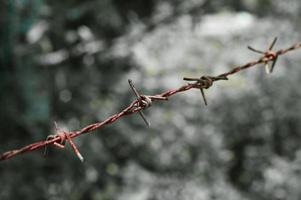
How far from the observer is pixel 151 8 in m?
6.41

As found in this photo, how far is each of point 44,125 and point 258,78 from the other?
2077mm

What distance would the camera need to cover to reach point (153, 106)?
488cm

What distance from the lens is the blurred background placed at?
4324 millimetres

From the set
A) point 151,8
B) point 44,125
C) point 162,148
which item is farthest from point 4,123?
Answer: point 151,8

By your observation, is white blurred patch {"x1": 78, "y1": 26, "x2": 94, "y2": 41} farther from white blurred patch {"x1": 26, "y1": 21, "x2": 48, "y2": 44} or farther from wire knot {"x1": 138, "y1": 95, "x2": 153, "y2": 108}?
wire knot {"x1": 138, "y1": 95, "x2": 153, "y2": 108}

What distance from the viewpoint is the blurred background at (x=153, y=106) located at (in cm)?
432

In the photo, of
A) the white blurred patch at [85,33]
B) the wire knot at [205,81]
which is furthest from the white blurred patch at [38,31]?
the wire knot at [205,81]

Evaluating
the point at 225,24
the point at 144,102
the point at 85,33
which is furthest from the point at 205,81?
the point at 225,24

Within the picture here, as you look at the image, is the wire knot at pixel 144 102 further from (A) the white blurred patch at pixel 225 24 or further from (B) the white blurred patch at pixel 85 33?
(A) the white blurred patch at pixel 225 24

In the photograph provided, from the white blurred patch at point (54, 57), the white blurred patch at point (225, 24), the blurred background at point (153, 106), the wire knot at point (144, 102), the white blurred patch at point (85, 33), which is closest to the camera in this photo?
the wire knot at point (144, 102)

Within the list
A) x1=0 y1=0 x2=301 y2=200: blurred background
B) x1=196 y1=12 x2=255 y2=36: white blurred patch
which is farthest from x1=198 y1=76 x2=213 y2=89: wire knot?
x1=196 y1=12 x2=255 y2=36: white blurred patch

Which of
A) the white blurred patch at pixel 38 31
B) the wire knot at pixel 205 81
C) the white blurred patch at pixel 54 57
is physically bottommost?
the wire knot at pixel 205 81

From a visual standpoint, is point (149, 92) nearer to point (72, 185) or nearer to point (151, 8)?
point (72, 185)

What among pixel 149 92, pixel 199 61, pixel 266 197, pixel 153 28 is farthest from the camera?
pixel 153 28
